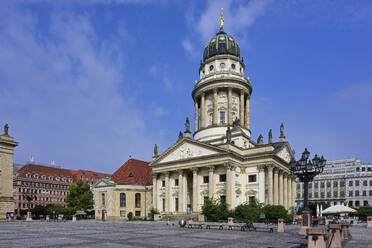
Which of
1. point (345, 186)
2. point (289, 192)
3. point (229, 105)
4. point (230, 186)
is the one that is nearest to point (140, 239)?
point (230, 186)

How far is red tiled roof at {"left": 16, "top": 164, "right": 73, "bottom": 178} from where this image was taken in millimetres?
92344

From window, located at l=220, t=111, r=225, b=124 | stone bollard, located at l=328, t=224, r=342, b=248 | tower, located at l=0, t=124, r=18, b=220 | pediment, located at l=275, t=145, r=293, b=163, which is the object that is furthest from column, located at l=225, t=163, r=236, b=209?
tower, located at l=0, t=124, r=18, b=220

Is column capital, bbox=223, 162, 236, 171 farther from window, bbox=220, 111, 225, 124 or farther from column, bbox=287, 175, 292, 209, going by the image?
column, bbox=287, 175, 292, 209

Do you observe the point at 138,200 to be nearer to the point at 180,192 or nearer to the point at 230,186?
the point at 180,192

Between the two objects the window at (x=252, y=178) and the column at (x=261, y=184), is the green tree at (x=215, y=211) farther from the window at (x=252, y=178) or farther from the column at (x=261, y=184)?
the window at (x=252, y=178)

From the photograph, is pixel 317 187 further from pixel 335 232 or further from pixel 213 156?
pixel 335 232

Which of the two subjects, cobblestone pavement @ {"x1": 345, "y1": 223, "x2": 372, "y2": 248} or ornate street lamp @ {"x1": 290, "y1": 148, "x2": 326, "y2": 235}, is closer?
cobblestone pavement @ {"x1": 345, "y1": 223, "x2": 372, "y2": 248}

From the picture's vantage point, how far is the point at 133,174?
64562 millimetres

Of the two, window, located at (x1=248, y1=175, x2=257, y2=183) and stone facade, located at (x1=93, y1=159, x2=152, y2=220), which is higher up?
window, located at (x1=248, y1=175, x2=257, y2=183)

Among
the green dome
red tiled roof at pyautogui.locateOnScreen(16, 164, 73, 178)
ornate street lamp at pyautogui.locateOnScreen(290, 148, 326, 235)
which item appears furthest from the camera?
red tiled roof at pyautogui.locateOnScreen(16, 164, 73, 178)

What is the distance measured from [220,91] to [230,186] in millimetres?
21529

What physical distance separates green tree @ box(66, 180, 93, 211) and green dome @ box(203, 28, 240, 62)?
37.0m

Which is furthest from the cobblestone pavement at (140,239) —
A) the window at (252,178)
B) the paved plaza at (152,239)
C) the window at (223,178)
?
the window at (252,178)

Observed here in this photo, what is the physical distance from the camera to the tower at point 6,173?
2154 inches
